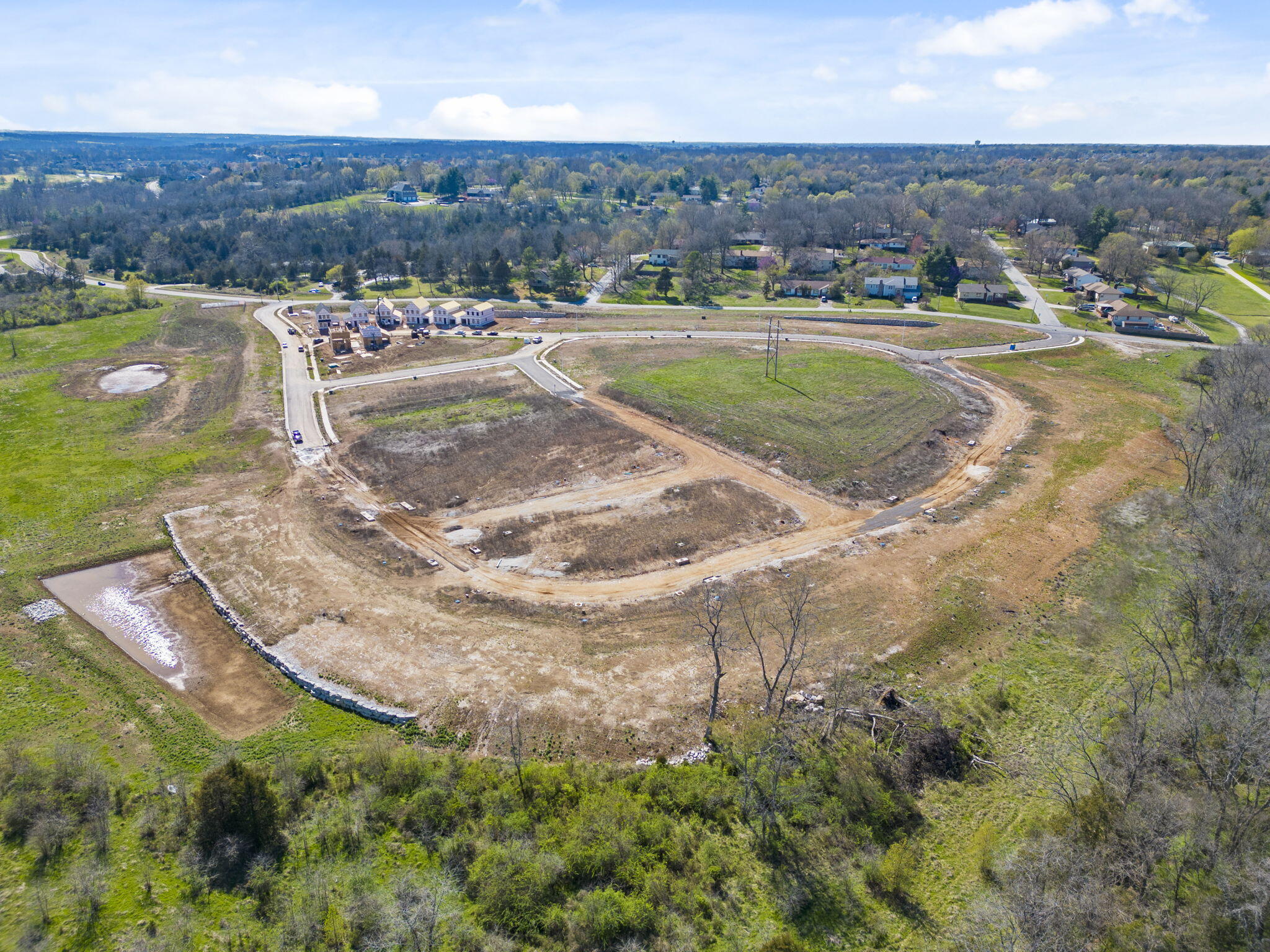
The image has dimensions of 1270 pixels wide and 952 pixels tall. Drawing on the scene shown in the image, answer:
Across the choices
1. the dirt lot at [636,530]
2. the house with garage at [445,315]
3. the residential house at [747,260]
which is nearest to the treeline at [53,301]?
the house with garage at [445,315]

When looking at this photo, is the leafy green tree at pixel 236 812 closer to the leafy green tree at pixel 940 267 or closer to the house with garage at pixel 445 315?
the house with garage at pixel 445 315

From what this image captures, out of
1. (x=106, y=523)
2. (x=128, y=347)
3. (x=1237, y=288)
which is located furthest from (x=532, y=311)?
Answer: (x=1237, y=288)

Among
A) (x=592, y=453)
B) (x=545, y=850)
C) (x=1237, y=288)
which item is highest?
(x=1237, y=288)

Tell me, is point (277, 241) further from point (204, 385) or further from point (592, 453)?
point (592, 453)

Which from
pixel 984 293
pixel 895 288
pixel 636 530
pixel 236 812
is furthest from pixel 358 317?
pixel 984 293

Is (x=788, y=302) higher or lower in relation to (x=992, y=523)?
higher

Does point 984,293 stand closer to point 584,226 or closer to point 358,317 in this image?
point 584,226

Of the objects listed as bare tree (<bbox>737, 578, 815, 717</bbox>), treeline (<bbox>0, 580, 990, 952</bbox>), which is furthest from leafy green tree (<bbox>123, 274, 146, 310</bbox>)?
bare tree (<bbox>737, 578, 815, 717</bbox>)
